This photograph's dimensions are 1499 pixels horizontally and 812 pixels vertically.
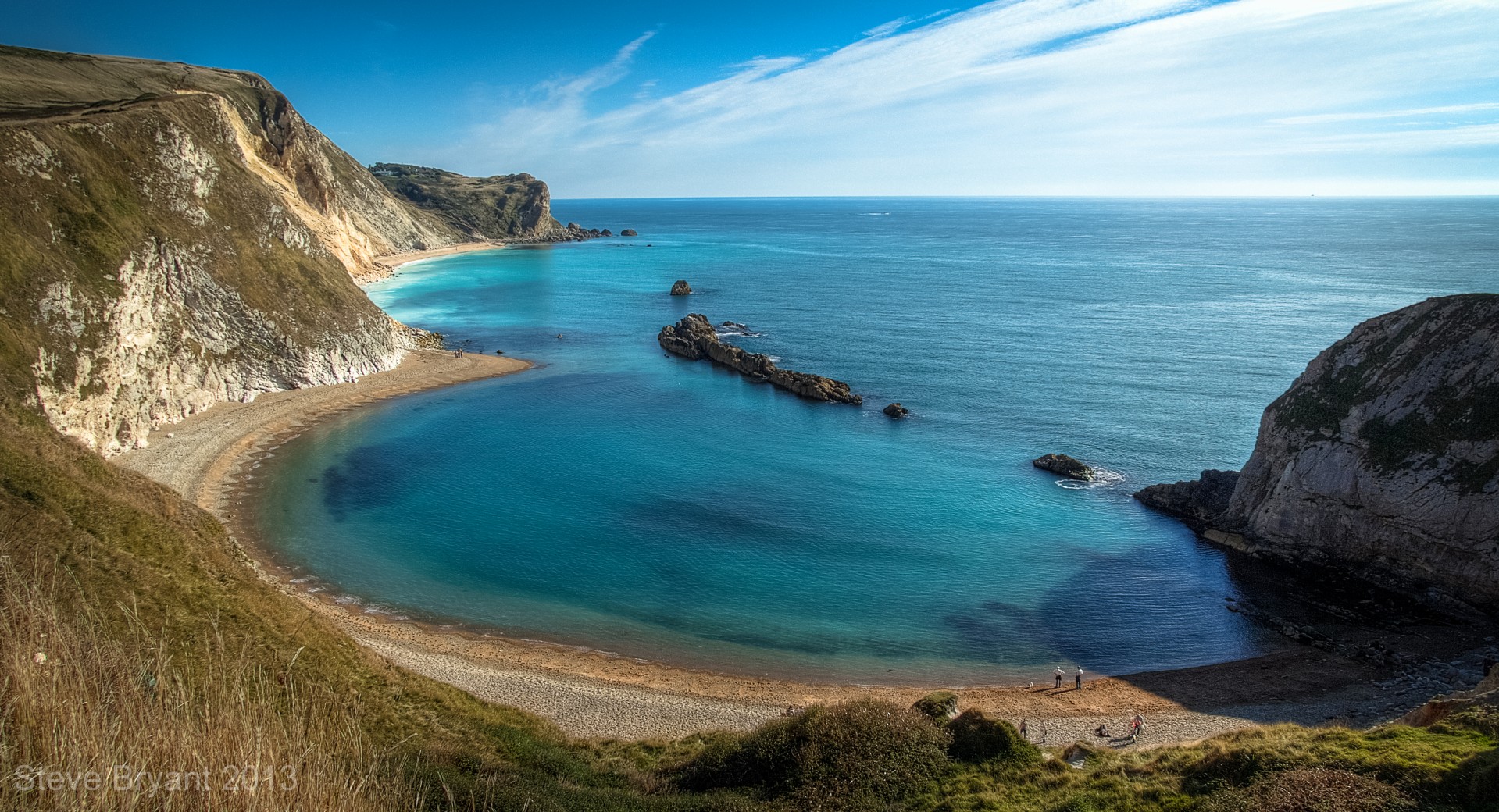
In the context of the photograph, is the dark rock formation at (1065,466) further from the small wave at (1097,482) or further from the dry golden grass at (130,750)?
the dry golden grass at (130,750)

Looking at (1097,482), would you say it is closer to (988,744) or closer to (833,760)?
(988,744)

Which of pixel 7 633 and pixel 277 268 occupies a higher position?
pixel 277 268

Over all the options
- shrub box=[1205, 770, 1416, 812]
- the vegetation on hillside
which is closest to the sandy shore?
the vegetation on hillside

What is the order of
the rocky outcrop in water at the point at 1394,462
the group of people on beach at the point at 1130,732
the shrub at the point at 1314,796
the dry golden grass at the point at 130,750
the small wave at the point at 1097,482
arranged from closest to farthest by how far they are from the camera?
the dry golden grass at the point at 130,750, the shrub at the point at 1314,796, the group of people on beach at the point at 1130,732, the rocky outcrop in water at the point at 1394,462, the small wave at the point at 1097,482

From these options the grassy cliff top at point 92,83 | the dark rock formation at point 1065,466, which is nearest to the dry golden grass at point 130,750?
the dark rock formation at point 1065,466

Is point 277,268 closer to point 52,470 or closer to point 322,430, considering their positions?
point 322,430

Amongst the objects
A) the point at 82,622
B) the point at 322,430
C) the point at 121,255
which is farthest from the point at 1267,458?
the point at 121,255
